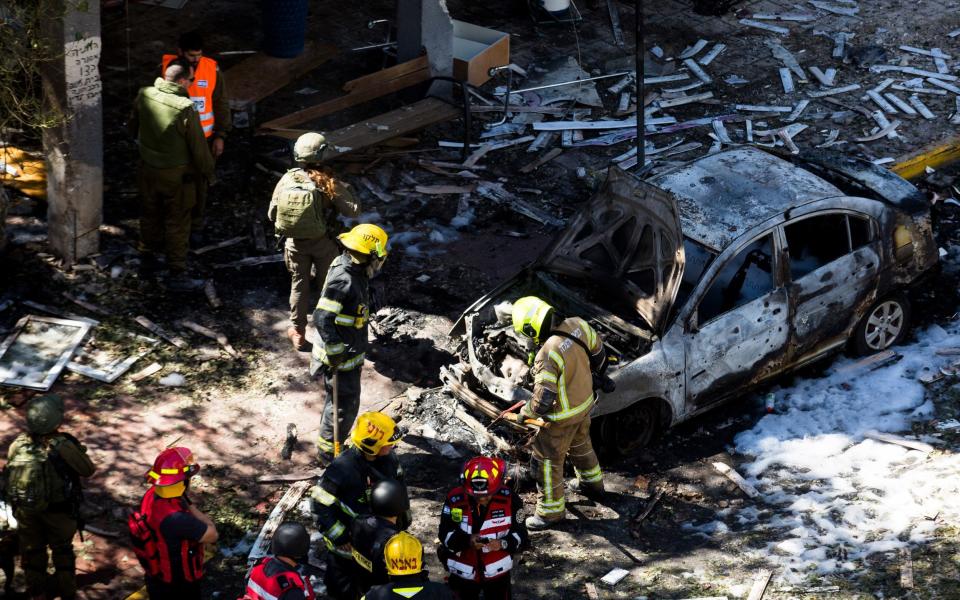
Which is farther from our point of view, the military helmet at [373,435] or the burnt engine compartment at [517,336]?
the burnt engine compartment at [517,336]

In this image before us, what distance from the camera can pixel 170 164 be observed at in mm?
10469

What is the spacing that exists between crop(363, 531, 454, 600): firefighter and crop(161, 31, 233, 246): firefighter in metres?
5.95

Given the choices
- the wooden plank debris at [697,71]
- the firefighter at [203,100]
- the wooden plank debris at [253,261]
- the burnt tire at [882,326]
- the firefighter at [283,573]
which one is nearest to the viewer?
the firefighter at [283,573]

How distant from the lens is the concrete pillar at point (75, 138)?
10117 mm

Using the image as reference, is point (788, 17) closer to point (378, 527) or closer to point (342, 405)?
point (342, 405)

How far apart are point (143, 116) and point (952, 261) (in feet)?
27.2

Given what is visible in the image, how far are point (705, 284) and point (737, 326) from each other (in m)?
0.51

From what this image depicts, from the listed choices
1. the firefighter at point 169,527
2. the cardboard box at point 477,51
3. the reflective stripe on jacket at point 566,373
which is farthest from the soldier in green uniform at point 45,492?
the cardboard box at point 477,51

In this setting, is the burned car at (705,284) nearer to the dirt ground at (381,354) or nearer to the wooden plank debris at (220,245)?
the dirt ground at (381,354)

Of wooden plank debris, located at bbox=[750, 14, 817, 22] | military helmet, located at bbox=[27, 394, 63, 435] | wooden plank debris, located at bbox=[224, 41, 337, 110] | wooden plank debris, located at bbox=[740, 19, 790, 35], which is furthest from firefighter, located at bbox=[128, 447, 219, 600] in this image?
wooden plank debris, located at bbox=[750, 14, 817, 22]

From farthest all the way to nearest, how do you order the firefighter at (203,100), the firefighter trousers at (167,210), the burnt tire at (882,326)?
the firefighter at (203,100) < the firefighter trousers at (167,210) < the burnt tire at (882,326)

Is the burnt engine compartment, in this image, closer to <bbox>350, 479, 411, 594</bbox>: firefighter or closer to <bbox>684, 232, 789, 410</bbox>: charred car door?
<bbox>684, 232, 789, 410</bbox>: charred car door

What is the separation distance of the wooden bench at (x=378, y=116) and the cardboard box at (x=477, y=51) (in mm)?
731

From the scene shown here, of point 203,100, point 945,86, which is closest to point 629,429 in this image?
point 203,100
